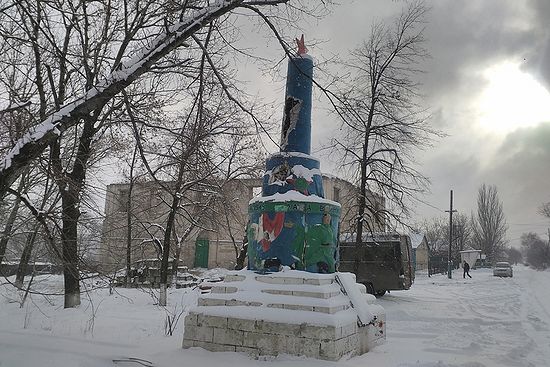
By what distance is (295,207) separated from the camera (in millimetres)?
7621

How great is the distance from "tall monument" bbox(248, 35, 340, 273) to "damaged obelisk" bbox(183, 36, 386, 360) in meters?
0.02

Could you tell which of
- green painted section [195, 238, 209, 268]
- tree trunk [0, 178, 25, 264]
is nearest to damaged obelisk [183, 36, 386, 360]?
tree trunk [0, 178, 25, 264]

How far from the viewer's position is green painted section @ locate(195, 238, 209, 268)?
37.1 metres

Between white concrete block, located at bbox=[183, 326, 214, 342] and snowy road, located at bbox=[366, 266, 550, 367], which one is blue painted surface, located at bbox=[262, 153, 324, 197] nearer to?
white concrete block, located at bbox=[183, 326, 214, 342]

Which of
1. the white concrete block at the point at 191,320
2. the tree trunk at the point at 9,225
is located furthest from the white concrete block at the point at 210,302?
the tree trunk at the point at 9,225

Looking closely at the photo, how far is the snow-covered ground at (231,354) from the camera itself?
20.1ft

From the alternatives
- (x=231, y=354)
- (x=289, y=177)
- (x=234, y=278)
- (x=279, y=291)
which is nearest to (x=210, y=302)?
(x=234, y=278)

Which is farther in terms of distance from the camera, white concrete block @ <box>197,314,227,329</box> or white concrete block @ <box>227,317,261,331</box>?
white concrete block @ <box>197,314,227,329</box>

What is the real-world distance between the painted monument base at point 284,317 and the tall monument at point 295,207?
418 millimetres

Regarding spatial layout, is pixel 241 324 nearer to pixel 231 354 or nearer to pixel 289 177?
pixel 231 354

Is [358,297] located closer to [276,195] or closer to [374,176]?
[276,195]

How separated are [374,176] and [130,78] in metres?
12.3

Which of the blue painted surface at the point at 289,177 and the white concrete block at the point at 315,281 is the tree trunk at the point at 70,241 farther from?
the white concrete block at the point at 315,281

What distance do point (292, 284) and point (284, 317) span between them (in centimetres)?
66
